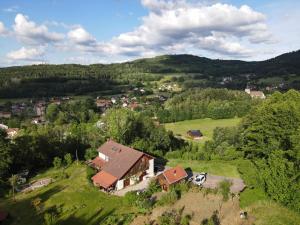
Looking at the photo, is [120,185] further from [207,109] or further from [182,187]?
[207,109]

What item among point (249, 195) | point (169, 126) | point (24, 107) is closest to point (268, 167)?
point (249, 195)

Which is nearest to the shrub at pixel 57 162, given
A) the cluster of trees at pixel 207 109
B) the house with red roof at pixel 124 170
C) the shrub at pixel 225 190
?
the house with red roof at pixel 124 170

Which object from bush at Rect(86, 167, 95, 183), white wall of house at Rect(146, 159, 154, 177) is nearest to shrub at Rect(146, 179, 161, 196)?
white wall of house at Rect(146, 159, 154, 177)

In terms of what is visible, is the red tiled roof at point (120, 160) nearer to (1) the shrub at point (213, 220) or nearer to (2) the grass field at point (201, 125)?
(1) the shrub at point (213, 220)

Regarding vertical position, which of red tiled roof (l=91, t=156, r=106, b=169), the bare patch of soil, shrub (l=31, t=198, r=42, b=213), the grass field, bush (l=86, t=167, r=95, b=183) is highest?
the bare patch of soil

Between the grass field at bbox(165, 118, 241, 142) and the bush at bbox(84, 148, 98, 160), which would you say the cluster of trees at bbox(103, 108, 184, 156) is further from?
the grass field at bbox(165, 118, 241, 142)
